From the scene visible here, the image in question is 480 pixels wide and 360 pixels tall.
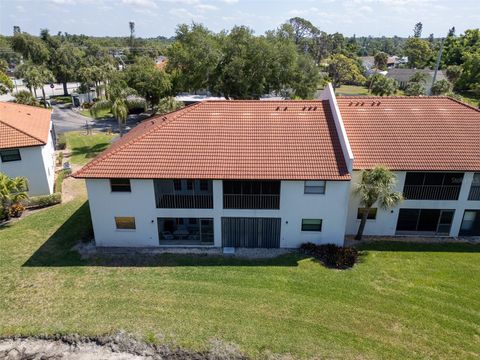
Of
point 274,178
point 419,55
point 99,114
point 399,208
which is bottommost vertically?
point 99,114

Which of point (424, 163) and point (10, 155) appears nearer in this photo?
point (424, 163)

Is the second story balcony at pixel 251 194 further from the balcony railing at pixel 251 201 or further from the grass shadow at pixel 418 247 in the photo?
the grass shadow at pixel 418 247

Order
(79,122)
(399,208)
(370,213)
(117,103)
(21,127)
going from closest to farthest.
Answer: (399,208)
(370,213)
(21,127)
(117,103)
(79,122)

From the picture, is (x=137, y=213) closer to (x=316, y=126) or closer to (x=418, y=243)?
(x=316, y=126)

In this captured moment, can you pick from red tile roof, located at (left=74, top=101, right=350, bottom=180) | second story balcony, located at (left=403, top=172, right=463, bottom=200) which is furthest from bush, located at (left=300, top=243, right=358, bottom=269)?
second story balcony, located at (left=403, top=172, right=463, bottom=200)

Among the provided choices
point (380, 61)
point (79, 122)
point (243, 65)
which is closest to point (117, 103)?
point (243, 65)

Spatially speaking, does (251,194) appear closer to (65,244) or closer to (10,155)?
(65,244)

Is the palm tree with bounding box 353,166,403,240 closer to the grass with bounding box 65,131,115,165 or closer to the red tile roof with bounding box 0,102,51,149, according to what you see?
the red tile roof with bounding box 0,102,51,149
